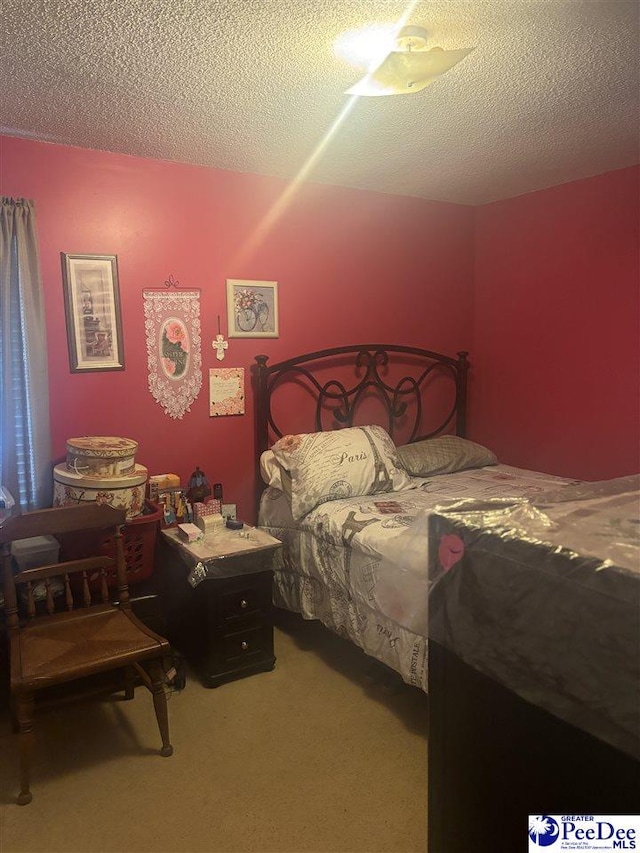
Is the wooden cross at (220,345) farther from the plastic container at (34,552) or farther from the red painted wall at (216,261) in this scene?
the plastic container at (34,552)

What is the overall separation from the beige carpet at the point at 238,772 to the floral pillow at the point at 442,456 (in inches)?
46.6

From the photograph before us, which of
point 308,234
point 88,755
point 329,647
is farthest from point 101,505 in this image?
point 308,234

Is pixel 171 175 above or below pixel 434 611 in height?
above

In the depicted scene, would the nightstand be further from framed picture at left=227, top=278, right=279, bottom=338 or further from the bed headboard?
framed picture at left=227, top=278, right=279, bottom=338

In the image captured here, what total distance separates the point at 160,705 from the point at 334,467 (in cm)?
134

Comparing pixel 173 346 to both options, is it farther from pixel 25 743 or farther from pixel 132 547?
pixel 25 743

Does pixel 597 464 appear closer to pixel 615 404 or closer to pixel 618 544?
pixel 615 404

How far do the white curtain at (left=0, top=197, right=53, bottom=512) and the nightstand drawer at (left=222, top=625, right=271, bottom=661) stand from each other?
1.05 metres

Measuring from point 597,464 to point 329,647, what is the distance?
5.99ft

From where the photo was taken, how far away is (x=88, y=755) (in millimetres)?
2188

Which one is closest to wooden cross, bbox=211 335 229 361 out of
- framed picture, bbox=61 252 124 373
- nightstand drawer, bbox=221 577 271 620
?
framed picture, bbox=61 252 124 373

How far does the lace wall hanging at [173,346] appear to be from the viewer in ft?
9.84

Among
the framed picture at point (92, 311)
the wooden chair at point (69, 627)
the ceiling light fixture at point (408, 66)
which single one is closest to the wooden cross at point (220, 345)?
the framed picture at point (92, 311)

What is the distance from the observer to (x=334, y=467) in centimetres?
303
